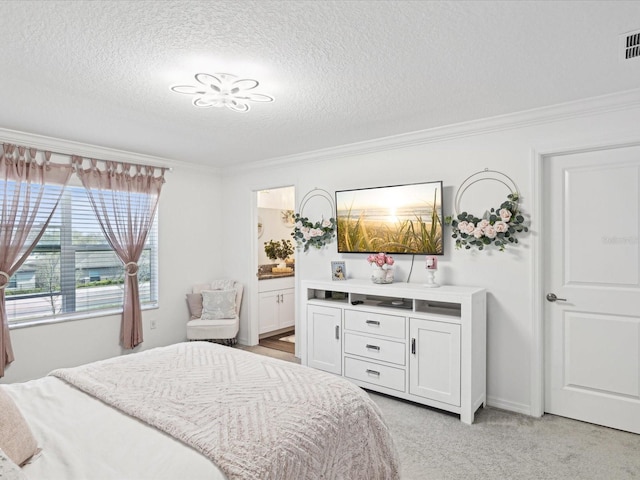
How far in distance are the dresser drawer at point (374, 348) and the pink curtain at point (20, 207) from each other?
10.1 feet

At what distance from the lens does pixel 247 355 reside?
8.29 ft

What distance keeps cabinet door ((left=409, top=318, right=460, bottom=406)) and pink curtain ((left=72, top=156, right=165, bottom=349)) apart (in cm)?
310

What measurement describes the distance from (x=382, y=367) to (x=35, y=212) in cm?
355

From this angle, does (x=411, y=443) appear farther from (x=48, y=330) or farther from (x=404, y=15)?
(x=48, y=330)

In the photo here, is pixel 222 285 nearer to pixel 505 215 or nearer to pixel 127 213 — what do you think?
pixel 127 213

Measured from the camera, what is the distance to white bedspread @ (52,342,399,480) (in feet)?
4.78

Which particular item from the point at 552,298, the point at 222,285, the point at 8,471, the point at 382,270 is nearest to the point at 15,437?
the point at 8,471

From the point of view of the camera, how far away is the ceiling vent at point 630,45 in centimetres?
197

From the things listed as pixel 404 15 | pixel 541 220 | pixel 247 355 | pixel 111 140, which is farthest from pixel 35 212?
pixel 541 220

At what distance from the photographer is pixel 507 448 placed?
2627 millimetres

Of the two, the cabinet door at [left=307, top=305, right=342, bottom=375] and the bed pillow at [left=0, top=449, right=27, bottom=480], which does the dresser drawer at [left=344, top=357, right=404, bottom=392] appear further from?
the bed pillow at [left=0, top=449, right=27, bottom=480]

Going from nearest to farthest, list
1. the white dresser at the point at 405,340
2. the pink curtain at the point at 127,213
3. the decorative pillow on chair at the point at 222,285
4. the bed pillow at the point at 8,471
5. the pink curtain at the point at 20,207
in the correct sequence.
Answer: the bed pillow at the point at 8,471 < the white dresser at the point at 405,340 < the pink curtain at the point at 20,207 < the pink curtain at the point at 127,213 < the decorative pillow on chair at the point at 222,285

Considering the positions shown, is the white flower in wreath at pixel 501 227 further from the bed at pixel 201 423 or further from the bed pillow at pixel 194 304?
the bed pillow at pixel 194 304

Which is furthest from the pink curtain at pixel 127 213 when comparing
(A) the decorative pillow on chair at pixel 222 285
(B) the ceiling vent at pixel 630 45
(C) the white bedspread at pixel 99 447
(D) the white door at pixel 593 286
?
(B) the ceiling vent at pixel 630 45
